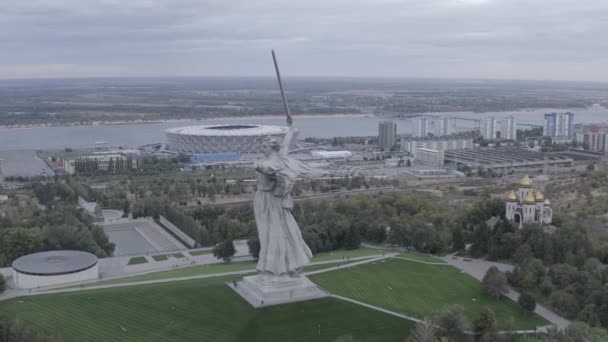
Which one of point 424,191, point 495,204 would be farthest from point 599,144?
point 495,204

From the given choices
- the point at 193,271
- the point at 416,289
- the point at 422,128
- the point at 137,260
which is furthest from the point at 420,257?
the point at 422,128

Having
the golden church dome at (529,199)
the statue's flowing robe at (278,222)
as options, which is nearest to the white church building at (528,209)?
the golden church dome at (529,199)

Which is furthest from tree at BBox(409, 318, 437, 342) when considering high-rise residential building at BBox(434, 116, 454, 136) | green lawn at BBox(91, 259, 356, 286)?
high-rise residential building at BBox(434, 116, 454, 136)

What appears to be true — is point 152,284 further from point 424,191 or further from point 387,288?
point 424,191

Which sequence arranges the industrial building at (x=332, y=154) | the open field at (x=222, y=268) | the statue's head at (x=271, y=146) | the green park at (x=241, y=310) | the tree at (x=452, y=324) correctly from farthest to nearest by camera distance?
the industrial building at (x=332, y=154)
the open field at (x=222, y=268)
the statue's head at (x=271, y=146)
the green park at (x=241, y=310)
the tree at (x=452, y=324)

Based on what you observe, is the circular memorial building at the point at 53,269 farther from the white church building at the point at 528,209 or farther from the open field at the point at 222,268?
the white church building at the point at 528,209

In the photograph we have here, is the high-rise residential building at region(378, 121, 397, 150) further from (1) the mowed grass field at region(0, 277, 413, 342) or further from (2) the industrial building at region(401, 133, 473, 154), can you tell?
(1) the mowed grass field at region(0, 277, 413, 342)
